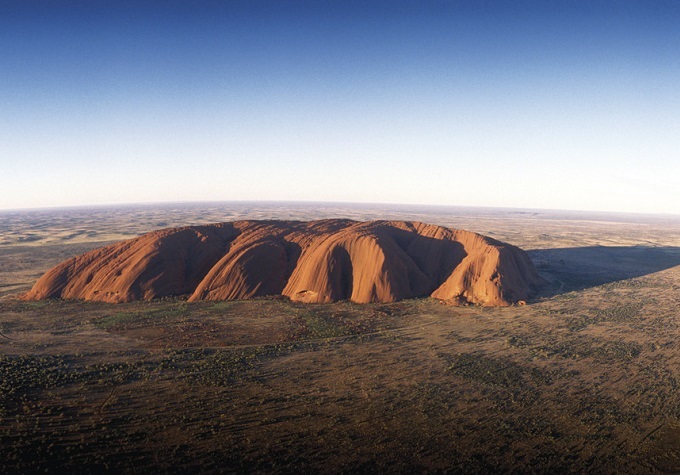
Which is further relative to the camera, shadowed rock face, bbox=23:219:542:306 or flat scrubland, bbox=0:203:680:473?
shadowed rock face, bbox=23:219:542:306

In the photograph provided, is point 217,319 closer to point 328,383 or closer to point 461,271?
point 328,383

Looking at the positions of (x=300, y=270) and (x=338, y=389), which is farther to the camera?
(x=300, y=270)

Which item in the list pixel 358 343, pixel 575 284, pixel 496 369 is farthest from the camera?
pixel 575 284

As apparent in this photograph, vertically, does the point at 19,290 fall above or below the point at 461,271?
below

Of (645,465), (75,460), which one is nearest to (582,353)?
(645,465)

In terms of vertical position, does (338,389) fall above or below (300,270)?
below
